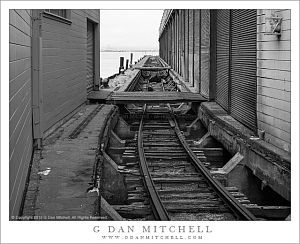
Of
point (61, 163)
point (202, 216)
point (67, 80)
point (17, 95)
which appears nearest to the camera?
point (17, 95)

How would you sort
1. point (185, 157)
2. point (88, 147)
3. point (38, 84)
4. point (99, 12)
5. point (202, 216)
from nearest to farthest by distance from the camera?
point (202, 216), point (38, 84), point (88, 147), point (185, 157), point (99, 12)

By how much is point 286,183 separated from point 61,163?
3.22 metres

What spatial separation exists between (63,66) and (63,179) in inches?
218

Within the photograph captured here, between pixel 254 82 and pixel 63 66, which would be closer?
pixel 254 82

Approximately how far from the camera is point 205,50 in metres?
17.6

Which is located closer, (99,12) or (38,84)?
(38,84)

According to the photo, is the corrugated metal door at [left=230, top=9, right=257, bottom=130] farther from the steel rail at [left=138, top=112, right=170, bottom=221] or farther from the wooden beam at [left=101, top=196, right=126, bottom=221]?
the wooden beam at [left=101, top=196, right=126, bottom=221]

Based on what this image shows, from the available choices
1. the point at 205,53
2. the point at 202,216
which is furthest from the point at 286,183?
the point at 205,53

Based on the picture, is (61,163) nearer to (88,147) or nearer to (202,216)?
(88,147)

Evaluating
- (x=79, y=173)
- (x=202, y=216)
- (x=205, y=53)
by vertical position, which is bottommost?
(x=202, y=216)

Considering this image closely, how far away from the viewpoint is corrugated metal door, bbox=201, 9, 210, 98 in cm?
1680

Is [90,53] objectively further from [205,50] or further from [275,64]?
[275,64]

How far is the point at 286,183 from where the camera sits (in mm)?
7320

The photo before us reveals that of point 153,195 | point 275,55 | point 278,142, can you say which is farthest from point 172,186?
point 275,55
